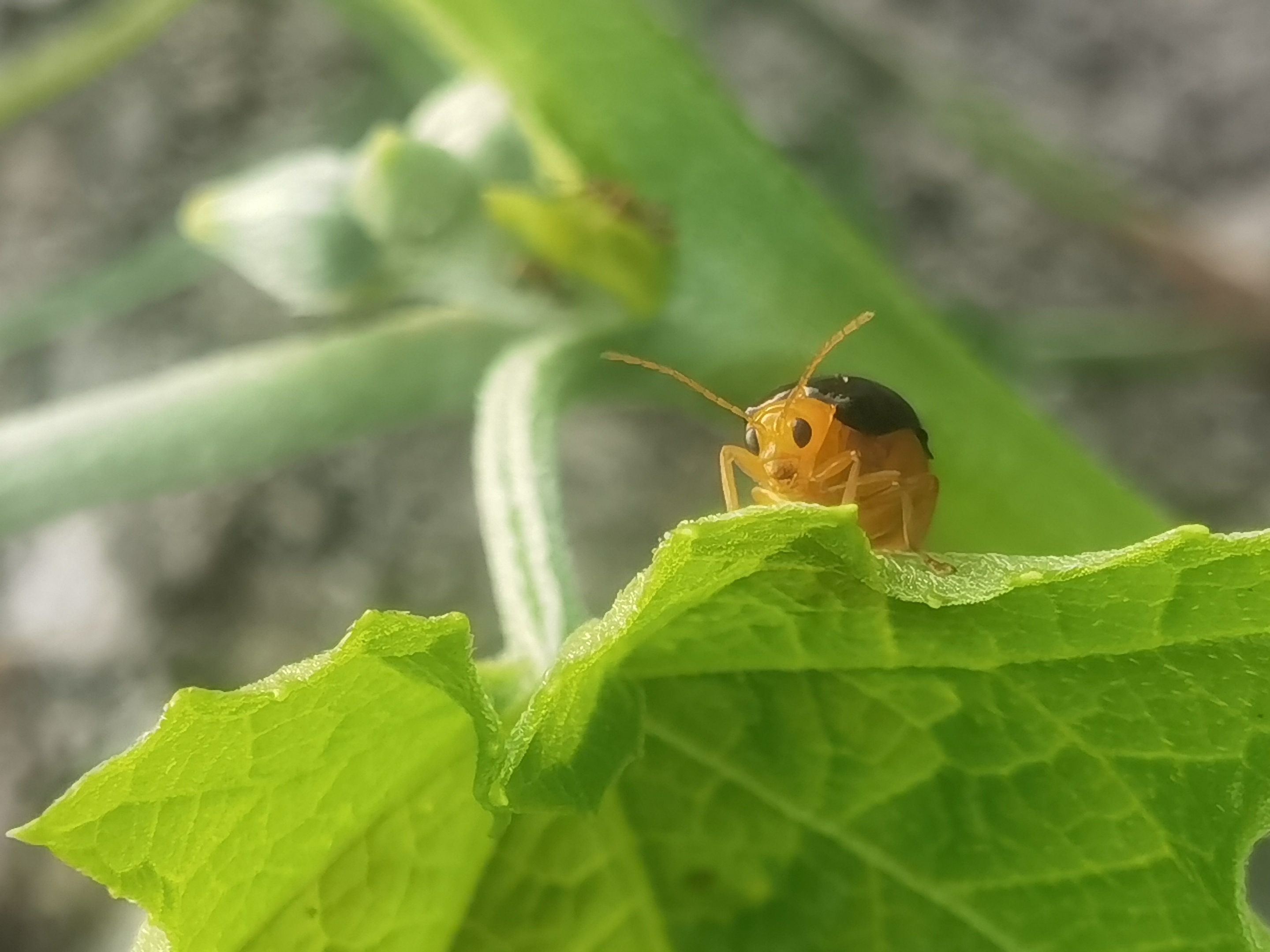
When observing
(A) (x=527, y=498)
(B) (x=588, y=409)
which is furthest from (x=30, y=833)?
(B) (x=588, y=409)

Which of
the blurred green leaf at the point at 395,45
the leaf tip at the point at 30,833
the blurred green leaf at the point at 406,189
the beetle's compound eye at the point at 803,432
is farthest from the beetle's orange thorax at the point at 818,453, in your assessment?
the blurred green leaf at the point at 395,45

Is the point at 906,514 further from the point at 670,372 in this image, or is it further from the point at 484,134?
the point at 484,134

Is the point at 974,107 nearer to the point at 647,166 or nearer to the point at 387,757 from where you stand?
the point at 647,166

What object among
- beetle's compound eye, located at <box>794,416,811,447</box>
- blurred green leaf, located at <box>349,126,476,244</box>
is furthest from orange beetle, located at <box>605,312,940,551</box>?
blurred green leaf, located at <box>349,126,476,244</box>

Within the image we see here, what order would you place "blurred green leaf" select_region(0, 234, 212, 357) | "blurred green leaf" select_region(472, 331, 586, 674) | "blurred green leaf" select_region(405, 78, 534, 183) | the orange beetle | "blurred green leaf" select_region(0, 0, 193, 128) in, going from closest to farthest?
"blurred green leaf" select_region(472, 331, 586, 674) → the orange beetle → "blurred green leaf" select_region(405, 78, 534, 183) → "blurred green leaf" select_region(0, 0, 193, 128) → "blurred green leaf" select_region(0, 234, 212, 357)

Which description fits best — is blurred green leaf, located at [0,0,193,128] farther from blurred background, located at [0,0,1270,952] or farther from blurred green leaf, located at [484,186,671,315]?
blurred green leaf, located at [484,186,671,315]
